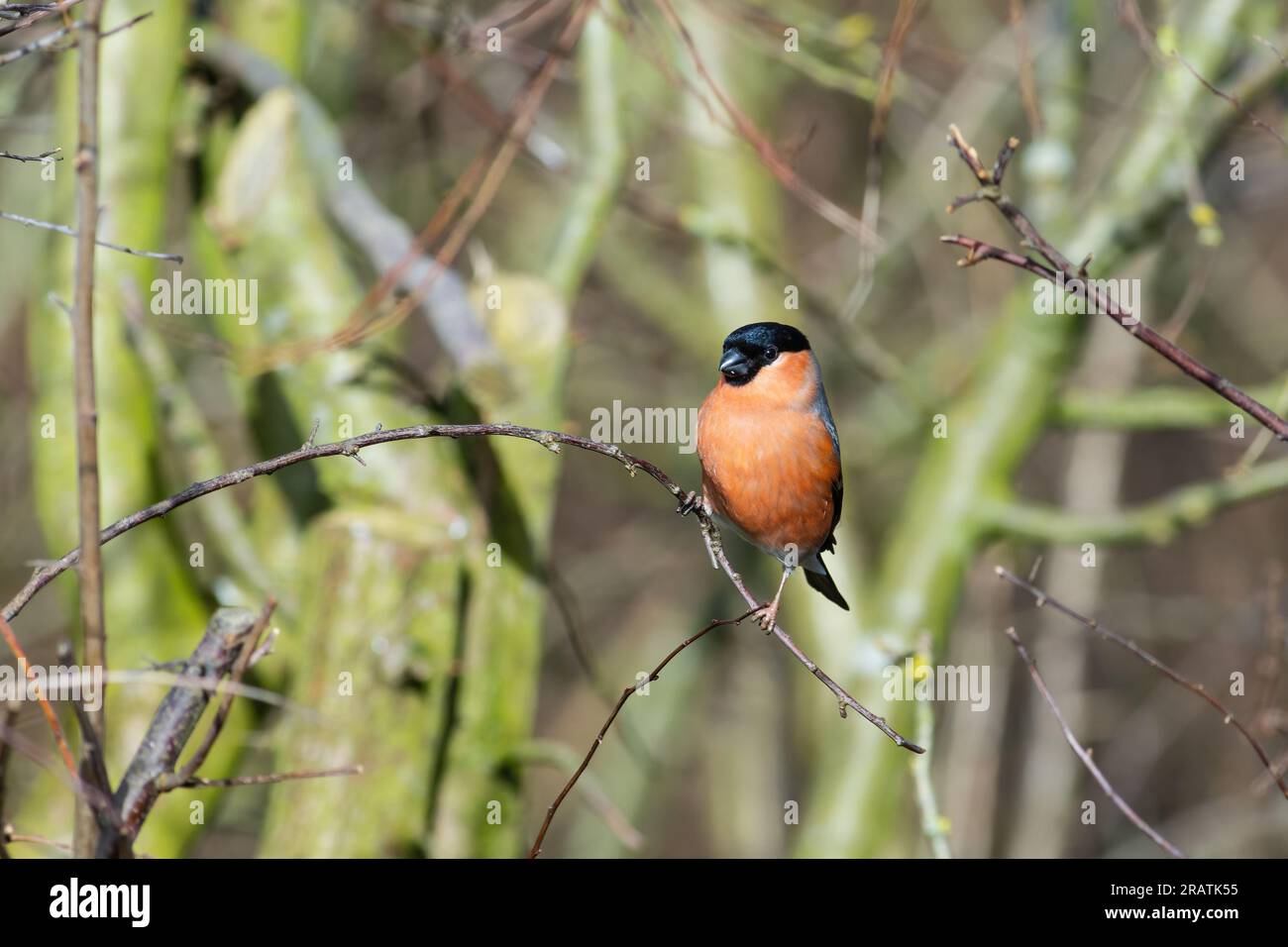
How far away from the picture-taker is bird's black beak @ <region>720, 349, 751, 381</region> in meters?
3.60

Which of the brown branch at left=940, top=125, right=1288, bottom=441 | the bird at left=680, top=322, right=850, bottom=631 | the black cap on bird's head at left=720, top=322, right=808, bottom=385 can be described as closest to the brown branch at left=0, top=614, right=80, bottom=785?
the brown branch at left=940, top=125, right=1288, bottom=441

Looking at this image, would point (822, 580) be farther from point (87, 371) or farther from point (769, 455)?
point (87, 371)

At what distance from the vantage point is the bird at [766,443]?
366 centimetres

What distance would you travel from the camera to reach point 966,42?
8.59 metres

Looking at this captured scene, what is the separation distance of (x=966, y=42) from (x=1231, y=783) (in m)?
6.00

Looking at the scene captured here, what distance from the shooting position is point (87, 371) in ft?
5.28

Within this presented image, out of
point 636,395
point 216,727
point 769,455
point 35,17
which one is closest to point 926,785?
point 769,455

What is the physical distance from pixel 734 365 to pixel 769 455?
29cm

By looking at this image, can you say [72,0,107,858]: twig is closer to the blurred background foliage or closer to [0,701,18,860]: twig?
[0,701,18,860]: twig

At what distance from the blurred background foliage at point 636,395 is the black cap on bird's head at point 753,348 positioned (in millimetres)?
540

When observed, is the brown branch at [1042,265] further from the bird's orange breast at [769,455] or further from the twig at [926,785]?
the bird's orange breast at [769,455]

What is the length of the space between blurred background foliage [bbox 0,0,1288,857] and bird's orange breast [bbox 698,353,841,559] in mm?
590
